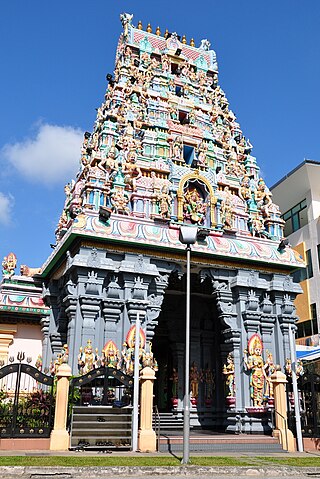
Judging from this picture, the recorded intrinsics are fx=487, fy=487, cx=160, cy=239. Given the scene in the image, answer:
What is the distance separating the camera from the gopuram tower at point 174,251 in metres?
17.9

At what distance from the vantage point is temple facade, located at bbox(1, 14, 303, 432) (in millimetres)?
17891

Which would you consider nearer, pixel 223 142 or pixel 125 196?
pixel 125 196

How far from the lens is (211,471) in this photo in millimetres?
10516

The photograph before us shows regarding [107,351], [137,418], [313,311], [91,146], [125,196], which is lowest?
[137,418]

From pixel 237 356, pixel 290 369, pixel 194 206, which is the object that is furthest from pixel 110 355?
pixel 194 206

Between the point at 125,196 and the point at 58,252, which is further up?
the point at 125,196

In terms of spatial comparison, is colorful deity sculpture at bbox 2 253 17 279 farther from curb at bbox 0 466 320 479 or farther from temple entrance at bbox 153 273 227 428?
curb at bbox 0 466 320 479

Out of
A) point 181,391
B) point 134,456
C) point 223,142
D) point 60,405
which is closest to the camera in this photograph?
point 134,456

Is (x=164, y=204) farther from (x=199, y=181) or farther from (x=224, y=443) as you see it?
(x=224, y=443)

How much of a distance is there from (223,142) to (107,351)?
42.4 feet

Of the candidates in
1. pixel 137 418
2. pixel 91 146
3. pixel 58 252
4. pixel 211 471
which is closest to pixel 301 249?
pixel 91 146

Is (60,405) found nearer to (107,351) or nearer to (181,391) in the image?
(107,351)

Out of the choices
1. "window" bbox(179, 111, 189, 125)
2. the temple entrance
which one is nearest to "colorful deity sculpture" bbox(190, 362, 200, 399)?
the temple entrance

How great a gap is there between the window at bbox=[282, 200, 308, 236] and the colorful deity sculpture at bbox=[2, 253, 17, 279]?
64.3 ft
